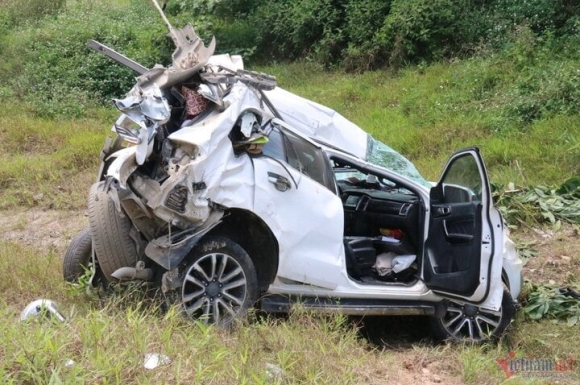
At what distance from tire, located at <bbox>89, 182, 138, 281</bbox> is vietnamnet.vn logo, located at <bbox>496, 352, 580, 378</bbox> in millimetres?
2796

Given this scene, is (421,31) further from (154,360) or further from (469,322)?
(154,360)

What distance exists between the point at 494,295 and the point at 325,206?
1473 mm

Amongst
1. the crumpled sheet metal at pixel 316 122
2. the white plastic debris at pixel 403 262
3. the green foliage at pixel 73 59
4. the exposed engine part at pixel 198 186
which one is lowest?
the green foliage at pixel 73 59

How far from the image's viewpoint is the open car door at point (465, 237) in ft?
18.2

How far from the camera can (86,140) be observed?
35.9 ft

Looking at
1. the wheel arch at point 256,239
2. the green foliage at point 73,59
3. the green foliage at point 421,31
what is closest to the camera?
the wheel arch at point 256,239

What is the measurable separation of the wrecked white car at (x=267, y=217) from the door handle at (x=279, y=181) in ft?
0.03

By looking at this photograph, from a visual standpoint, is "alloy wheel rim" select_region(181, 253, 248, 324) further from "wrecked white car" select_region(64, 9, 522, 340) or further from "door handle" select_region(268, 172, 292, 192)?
"door handle" select_region(268, 172, 292, 192)

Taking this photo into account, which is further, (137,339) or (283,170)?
(283,170)

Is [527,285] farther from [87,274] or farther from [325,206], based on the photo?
[87,274]

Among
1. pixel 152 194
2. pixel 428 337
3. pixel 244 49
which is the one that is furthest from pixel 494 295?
pixel 244 49

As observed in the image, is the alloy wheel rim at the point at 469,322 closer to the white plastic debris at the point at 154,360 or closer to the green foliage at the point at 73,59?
the white plastic debris at the point at 154,360

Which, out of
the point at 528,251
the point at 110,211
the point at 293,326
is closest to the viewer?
the point at 293,326

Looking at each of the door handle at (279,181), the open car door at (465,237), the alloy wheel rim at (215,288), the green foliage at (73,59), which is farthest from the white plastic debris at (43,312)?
the green foliage at (73,59)
